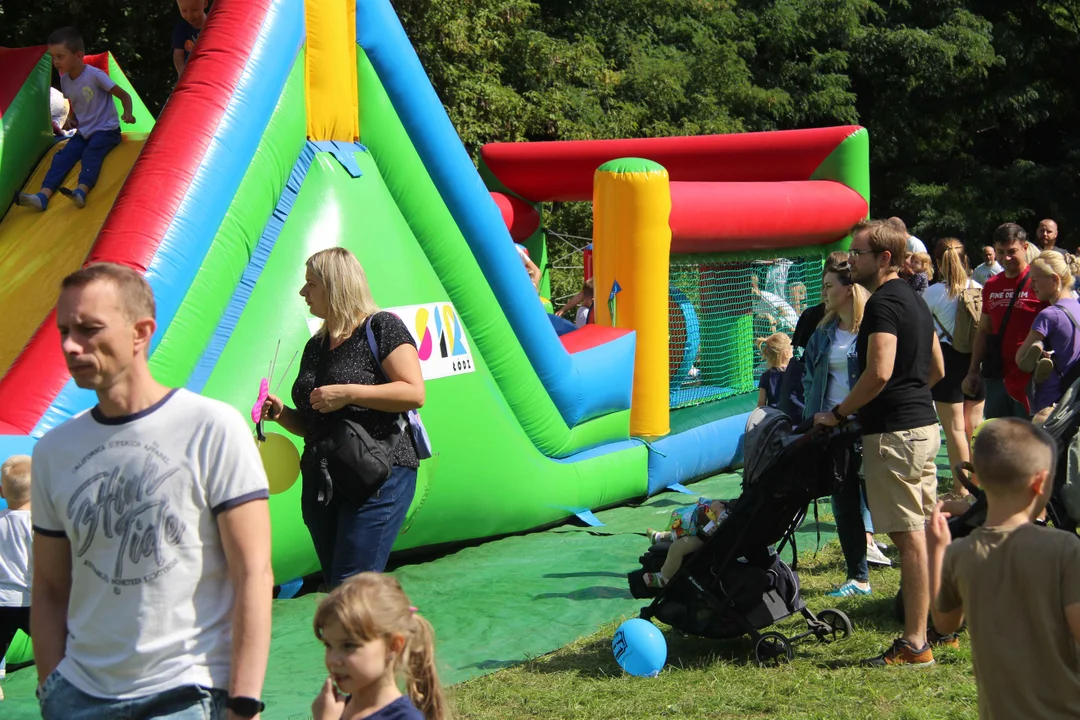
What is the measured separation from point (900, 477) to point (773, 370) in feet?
8.25

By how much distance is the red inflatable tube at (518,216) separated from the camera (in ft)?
34.8

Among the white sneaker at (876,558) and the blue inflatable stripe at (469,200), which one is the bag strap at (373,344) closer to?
the blue inflatable stripe at (469,200)

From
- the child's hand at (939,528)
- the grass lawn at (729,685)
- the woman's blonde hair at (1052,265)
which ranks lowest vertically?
the grass lawn at (729,685)

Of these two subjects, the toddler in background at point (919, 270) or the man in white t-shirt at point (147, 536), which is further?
the toddler in background at point (919, 270)

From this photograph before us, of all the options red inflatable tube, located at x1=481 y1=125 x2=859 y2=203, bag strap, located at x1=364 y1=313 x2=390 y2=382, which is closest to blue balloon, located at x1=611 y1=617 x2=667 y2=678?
bag strap, located at x1=364 y1=313 x2=390 y2=382

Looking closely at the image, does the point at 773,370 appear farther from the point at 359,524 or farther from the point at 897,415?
the point at 359,524

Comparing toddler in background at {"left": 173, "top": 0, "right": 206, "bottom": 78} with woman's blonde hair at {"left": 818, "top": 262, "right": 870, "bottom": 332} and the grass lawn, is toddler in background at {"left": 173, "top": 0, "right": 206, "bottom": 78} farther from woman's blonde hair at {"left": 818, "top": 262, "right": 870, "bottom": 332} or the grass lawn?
the grass lawn

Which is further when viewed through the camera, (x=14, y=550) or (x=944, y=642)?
(x=944, y=642)

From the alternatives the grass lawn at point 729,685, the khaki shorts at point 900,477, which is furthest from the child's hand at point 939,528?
the khaki shorts at point 900,477

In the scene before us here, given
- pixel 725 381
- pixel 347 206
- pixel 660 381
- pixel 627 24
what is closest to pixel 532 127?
pixel 627 24

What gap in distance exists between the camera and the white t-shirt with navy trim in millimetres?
2232

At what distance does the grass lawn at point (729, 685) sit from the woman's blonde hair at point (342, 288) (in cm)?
137

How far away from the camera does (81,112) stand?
695 centimetres

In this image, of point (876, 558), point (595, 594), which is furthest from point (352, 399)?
point (876, 558)
